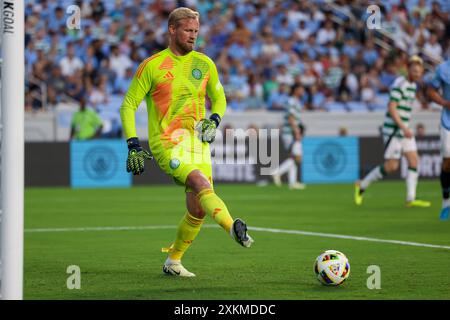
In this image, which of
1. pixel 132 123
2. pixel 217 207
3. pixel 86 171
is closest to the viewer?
pixel 217 207

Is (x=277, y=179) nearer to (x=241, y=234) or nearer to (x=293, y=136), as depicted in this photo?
(x=293, y=136)

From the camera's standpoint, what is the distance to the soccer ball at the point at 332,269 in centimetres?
756

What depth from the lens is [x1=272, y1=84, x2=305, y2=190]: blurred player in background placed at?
22359mm

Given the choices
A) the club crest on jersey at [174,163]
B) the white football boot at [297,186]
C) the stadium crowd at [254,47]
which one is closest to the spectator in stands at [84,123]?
the stadium crowd at [254,47]

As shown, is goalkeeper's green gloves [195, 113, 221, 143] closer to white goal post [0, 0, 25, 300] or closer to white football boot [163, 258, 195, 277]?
white football boot [163, 258, 195, 277]

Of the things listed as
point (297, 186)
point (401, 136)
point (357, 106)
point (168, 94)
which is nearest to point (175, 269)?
point (168, 94)

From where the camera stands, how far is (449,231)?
12.0 m

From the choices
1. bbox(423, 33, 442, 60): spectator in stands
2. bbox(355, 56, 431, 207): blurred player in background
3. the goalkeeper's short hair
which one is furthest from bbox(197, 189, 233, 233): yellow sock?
→ bbox(423, 33, 442, 60): spectator in stands

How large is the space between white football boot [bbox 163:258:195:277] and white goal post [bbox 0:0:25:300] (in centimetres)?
271

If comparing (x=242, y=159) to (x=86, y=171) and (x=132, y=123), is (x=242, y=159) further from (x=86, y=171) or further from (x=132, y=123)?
(x=132, y=123)

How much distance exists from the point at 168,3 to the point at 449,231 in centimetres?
1711

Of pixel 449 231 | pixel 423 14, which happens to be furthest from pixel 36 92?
pixel 449 231

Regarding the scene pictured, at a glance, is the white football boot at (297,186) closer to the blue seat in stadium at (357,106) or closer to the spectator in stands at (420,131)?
the spectator in stands at (420,131)

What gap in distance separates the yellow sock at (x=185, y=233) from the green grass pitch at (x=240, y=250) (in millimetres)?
293
